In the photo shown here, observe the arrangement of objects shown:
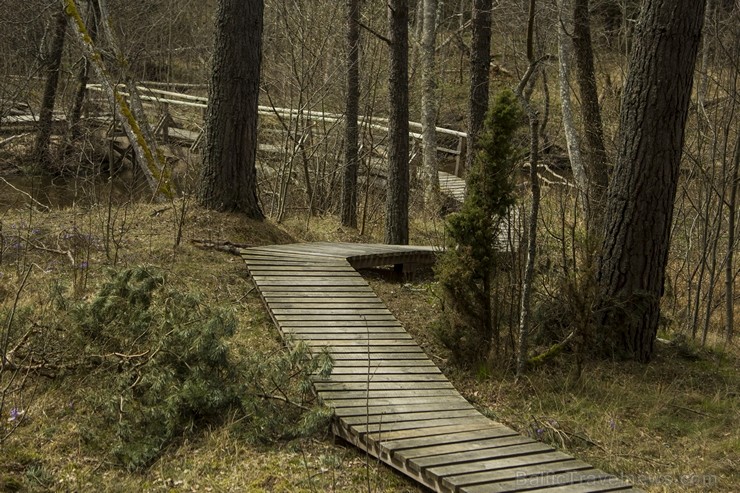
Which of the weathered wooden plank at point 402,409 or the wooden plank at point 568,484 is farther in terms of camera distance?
the weathered wooden plank at point 402,409

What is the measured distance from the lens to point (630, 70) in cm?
828

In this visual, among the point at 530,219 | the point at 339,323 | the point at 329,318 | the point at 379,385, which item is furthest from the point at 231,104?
the point at 379,385

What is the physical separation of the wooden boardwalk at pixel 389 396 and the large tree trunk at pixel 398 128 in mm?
2693

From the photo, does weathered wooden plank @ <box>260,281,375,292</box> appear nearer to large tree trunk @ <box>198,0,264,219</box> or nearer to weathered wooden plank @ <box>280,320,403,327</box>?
weathered wooden plank @ <box>280,320,403,327</box>

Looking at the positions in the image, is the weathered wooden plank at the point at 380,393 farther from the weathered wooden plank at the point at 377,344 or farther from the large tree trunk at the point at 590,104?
the large tree trunk at the point at 590,104

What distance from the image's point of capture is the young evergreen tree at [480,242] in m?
7.64

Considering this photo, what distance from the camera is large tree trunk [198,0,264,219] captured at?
10445 mm

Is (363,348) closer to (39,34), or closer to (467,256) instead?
(467,256)

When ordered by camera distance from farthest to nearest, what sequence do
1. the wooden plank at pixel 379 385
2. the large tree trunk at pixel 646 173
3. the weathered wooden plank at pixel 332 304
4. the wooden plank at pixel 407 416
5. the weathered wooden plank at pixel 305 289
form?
the weathered wooden plank at pixel 305 289
the weathered wooden plank at pixel 332 304
the large tree trunk at pixel 646 173
the wooden plank at pixel 379 385
the wooden plank at pixel 407 416

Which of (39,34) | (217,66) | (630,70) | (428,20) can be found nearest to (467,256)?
(630,70)

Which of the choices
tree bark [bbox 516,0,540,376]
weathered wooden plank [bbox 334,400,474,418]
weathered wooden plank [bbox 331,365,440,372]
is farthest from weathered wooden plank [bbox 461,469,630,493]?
tree bark [bbox 516,0,540,376]

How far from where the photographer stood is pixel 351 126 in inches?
596

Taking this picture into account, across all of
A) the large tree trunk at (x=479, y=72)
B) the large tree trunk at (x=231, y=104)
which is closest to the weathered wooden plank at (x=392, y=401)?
the large tree trunk at (x=231, y=104)

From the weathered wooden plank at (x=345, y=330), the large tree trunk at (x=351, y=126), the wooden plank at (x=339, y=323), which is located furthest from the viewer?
the large tree trunk at (x=351, y=126)
